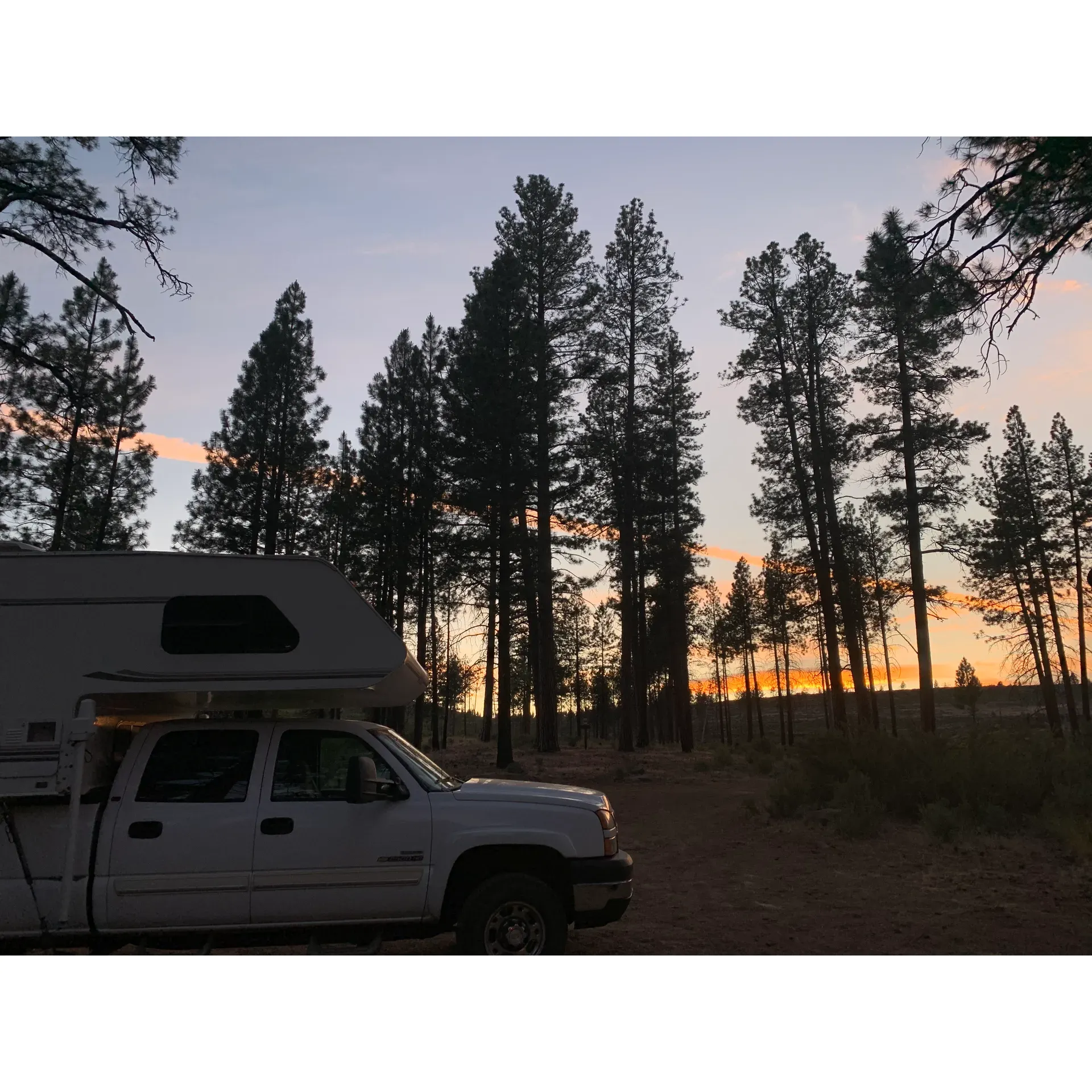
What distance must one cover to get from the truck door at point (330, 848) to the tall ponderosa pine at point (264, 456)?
26.7m

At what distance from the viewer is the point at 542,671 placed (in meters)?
26.2

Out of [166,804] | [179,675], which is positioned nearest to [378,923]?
[166,804]

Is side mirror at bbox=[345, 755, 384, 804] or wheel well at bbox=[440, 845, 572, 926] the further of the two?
wheel well at bbox=[440, 845, 572, 926]

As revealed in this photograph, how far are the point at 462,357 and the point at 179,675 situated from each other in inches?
832

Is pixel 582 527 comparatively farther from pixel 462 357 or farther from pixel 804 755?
Result: pixel 804 755

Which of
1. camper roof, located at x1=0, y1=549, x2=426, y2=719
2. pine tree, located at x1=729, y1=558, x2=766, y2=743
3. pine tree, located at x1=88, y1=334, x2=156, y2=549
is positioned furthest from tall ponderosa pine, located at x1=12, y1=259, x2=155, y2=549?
pine tree, located at x1=729, y1=558, x2=766, y2=743

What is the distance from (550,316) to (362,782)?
77.5 ft

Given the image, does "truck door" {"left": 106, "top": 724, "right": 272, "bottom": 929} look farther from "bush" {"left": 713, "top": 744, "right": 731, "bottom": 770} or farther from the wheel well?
"bush" {"left": 713, "top": 744, "right": 731, "bottom": 770}

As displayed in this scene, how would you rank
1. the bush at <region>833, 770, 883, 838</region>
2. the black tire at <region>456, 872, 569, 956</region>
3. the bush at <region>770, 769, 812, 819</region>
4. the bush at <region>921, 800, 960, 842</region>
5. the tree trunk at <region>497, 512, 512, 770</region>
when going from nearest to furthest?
the black tire at <region>456, 872, 569, 956</region> < the bush at <region>921, 800, 960, 842</region> < the bush at <region>833, 770, 883, 838</region> < the bush at <region>770, 769, 812, 819</region> < the tree trunk at <region>497, 512, 512, 770</region>

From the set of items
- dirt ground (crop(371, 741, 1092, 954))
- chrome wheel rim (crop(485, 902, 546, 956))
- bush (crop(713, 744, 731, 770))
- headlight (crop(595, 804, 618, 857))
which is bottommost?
dirt ground (crop(371, 741, 1092, 954))

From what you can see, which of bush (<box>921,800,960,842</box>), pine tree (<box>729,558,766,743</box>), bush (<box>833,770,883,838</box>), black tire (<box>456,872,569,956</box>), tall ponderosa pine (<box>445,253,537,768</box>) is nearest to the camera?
black tire (<box>456,872,569,956</box>)

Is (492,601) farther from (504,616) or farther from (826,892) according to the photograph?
(826,892)

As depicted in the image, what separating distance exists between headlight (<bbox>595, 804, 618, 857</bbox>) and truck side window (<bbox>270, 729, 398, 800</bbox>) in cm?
157

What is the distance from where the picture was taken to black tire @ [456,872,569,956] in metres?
5.45
